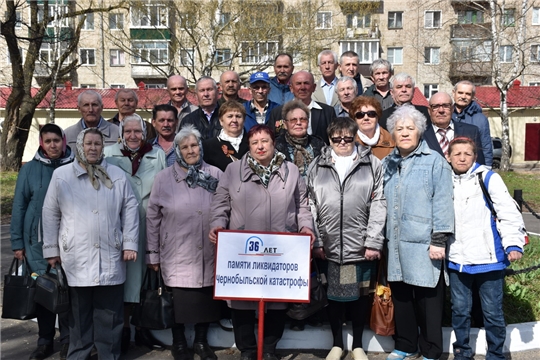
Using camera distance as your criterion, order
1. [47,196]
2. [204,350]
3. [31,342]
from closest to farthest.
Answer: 1. [47,196]
2. [204,350]
3. [31,342]

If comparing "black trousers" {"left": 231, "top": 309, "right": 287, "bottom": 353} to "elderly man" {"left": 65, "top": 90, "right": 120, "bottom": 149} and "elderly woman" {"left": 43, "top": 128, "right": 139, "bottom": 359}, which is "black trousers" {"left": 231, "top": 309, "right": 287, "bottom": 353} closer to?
"elderly woman" {"left": 43, "top": 128, "right": 139, "bottom": 359}

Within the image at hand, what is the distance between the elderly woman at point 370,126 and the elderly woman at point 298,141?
1.56 feet

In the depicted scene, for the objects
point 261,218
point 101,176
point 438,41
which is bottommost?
point 261,218

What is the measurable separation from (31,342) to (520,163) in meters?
36.2

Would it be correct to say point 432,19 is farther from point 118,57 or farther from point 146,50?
point 146,50

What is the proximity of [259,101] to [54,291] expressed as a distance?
3152 mm

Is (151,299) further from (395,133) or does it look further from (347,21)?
(347,21)

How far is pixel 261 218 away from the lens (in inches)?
186

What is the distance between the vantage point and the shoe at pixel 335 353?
503 cm

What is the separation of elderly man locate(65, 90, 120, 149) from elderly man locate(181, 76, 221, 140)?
813 millimetres

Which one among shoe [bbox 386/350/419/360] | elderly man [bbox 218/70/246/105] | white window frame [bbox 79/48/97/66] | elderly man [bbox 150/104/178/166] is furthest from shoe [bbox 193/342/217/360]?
white window frame [bbox 79/48/97/66]

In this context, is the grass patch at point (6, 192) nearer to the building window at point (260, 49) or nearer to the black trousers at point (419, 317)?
the black trousers at point (419, 317)

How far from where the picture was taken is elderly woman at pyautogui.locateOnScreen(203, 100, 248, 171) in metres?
5.45

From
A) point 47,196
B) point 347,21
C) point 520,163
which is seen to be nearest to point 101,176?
point 47,196
